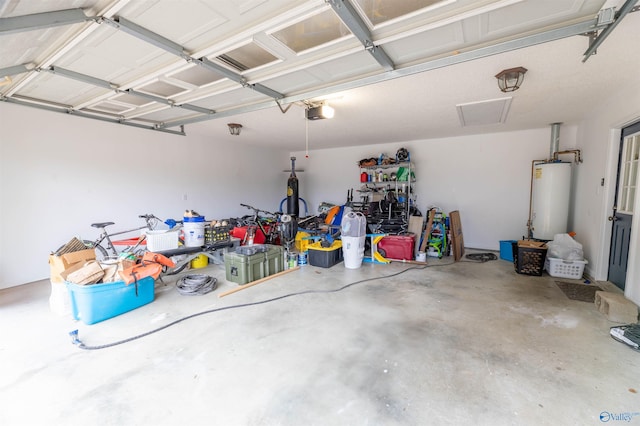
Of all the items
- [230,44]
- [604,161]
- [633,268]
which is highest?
[230,44]

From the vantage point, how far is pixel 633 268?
313 centimetres

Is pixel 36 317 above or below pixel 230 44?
below

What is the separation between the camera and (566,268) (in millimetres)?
4148

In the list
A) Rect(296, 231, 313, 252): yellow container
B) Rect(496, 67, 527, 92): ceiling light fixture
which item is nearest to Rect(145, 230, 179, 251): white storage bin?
Rect(296, 231, 313, 252): yellow container

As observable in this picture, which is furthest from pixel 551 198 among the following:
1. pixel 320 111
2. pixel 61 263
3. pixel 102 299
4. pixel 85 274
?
pixel 61 263

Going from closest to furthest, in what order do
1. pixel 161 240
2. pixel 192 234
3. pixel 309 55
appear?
pixel 309 55 → pixel 161 240 → pixel 192 234

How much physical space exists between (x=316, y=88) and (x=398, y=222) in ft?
11.2

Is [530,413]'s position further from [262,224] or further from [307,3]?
[262,224]

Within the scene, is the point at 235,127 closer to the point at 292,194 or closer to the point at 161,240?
the point at 161,240

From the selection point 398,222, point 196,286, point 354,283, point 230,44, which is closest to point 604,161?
point 398,222

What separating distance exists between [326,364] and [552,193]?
5158mm

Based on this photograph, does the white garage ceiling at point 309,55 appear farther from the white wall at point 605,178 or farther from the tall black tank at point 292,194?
the tall black tank at point 292,194

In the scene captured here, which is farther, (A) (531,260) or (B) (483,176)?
(B) (483,176)

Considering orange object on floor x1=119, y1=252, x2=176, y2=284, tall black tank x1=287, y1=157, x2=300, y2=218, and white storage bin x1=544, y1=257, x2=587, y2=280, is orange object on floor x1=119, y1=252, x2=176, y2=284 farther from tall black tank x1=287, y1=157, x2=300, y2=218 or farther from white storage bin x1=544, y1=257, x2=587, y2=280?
white storage bin x1=544, y1=257, x2=587, y2=280
